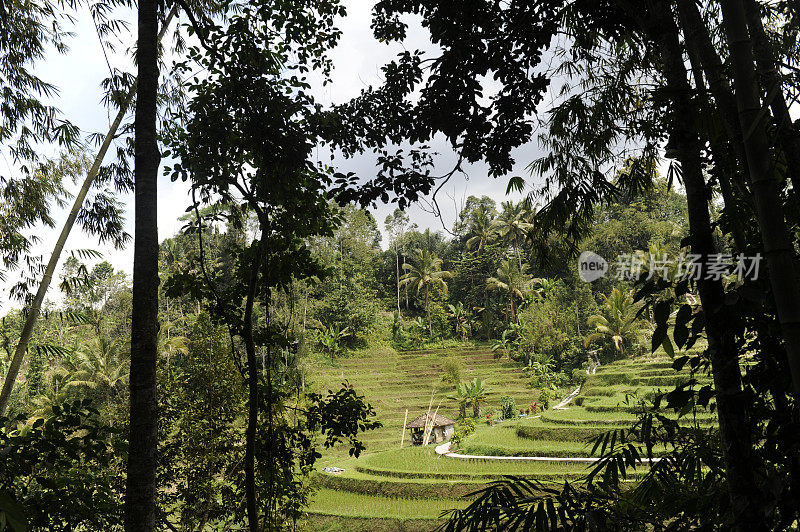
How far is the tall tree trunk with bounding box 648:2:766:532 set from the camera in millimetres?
1171

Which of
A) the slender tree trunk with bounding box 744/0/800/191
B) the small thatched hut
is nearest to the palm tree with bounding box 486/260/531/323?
the small thatched hut

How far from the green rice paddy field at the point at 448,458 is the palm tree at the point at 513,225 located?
797 centimetres

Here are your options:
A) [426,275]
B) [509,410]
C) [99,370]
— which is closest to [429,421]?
[509,410]

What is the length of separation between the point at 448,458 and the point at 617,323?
11138 millimetres

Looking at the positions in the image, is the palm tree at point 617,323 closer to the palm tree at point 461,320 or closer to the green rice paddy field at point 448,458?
the green rice paddy field at point 448,458

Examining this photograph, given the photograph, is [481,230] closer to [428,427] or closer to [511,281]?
[511,281]

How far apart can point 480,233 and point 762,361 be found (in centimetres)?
2890

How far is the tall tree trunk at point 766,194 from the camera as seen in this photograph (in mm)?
938

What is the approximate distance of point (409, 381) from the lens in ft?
76.5

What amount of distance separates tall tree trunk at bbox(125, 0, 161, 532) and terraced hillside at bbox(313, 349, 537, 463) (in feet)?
49.8

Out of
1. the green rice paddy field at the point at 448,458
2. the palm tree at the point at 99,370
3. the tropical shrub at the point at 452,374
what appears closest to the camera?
the green rice paddy field at the point at 448,458

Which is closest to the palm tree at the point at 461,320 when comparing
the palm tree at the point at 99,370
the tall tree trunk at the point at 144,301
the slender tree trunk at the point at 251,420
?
the palm tree at the point at 99,370

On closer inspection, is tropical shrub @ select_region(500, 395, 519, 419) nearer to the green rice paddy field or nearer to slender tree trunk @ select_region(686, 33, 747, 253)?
the green rice paddy field

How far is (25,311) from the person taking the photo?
14.6ft
